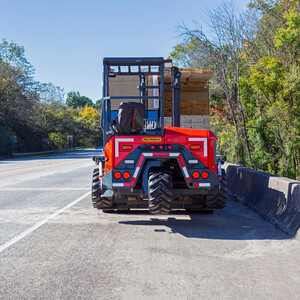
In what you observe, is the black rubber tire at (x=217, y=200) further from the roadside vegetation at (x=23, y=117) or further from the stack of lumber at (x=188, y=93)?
the roadside vegetation at (x=23, y=117)

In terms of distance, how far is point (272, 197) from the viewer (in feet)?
27.3

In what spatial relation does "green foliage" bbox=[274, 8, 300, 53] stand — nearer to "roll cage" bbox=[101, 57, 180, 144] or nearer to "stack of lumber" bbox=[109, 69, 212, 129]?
"stack of lumber" bbox=[109, 69, 212, 129]

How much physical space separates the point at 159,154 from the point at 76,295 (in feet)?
11.1

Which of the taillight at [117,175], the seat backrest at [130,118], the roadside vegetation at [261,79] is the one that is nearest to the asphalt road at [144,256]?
the taillight at [117,175]

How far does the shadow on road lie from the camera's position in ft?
23.5

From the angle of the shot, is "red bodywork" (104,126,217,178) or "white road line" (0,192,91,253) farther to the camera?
"red bodywork" (104,126,217,178)

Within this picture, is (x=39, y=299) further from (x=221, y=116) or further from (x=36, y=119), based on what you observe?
(x=36, y=119)

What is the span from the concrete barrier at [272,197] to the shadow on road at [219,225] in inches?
7.0

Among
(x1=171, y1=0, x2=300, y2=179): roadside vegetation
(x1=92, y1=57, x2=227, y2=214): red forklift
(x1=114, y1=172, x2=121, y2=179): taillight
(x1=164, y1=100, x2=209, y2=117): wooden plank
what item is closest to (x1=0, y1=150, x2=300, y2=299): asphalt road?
(x1=92, y1=57, x2=227, y2=214): red forklift

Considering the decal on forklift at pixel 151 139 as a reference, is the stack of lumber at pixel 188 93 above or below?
above

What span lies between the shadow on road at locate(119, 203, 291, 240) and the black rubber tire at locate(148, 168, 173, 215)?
0.63 metres

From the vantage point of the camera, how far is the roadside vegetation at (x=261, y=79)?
61.4ft

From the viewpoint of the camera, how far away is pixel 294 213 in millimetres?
7035

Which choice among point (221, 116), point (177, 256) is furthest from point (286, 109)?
point (177, 256)
